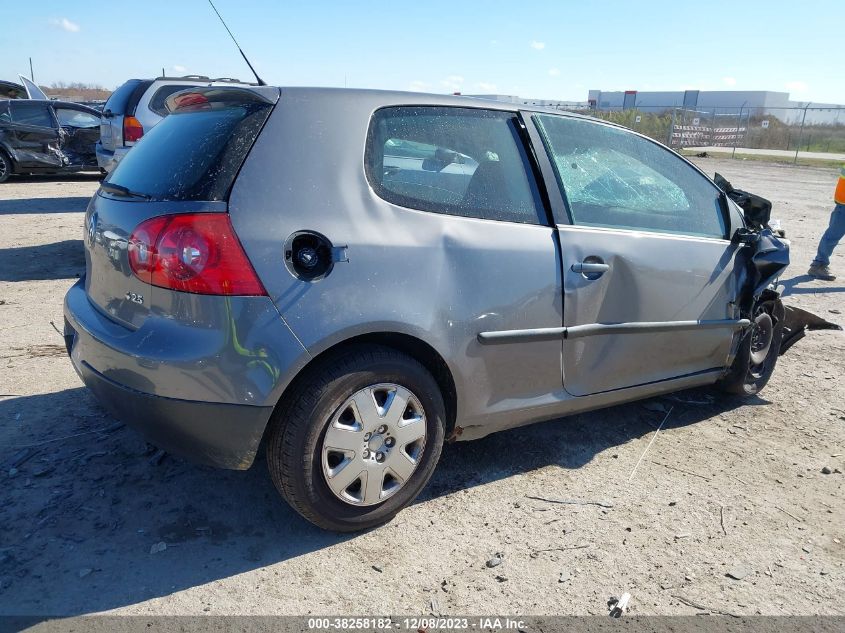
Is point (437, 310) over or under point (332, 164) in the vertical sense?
under

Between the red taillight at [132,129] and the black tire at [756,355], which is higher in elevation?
the red taillight at [132,129]

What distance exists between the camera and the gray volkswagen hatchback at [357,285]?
2504 mm

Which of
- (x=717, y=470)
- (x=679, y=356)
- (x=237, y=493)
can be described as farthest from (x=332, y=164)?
(x=717, y=470)

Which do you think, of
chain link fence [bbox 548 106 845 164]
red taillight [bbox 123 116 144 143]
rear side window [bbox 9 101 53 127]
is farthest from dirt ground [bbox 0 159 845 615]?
chain link fence [bbox 548 106 845 164]

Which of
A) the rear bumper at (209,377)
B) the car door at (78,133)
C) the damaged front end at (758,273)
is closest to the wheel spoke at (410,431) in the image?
the rear bumper at (209,377)

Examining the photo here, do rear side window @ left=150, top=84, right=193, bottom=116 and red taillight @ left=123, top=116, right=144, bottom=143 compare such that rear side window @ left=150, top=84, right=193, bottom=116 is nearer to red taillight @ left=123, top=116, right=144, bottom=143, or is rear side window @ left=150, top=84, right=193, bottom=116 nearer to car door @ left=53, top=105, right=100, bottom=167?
red taillight @ left=123, top=116, right=144, bottom=143

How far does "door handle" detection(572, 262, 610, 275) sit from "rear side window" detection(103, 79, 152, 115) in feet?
24.7

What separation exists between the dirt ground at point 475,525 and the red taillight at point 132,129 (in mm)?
5083

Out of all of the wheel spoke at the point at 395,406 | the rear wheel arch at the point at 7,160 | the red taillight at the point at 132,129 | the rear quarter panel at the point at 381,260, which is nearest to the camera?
the rear quarter panel at the point at 381,260

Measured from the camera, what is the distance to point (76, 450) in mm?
3467

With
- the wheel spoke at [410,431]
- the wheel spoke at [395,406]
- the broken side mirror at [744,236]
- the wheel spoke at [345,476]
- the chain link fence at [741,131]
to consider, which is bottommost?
the chain link fence at [741,131]

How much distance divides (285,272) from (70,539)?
56.8 inches

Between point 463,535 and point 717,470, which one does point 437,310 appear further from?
point 717,470

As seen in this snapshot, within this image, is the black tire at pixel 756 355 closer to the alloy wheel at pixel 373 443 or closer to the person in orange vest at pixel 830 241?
the alloy wheel at pixel 373 443
